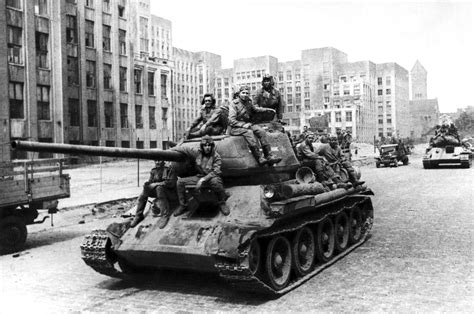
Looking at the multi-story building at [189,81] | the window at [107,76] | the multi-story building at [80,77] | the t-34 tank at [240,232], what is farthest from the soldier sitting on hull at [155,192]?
the multi-story building at [189,81]

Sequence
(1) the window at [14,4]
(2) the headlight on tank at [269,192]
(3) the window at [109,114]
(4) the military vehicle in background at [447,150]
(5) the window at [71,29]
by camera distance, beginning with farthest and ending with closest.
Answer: (3) the window at [109,114], (5) the window at [71,29], (4) the military vehicle in background at [447,150], (1) the window at [14,4], (2) the headlight on tank at [269,192]

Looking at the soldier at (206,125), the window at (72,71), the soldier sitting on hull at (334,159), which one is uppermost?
the window at (72,71)

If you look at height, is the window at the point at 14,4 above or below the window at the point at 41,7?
below

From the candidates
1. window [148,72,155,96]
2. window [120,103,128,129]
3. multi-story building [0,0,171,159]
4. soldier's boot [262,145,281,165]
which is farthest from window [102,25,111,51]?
soldier's boot [262,145,281,165]

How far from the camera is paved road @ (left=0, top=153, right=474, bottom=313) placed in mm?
6957

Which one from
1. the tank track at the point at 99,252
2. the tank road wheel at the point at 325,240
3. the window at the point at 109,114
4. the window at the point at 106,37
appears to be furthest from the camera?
the window at the point at 106,37

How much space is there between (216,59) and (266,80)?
95.1m

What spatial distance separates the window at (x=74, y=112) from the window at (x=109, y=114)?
8.90ft

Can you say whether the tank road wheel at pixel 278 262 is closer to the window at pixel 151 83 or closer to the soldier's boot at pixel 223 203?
the soldier's boot at pixel 223 203

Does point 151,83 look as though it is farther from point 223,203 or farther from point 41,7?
point 223,203

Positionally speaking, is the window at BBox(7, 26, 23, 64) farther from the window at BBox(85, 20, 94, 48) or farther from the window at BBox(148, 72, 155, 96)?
the window at BBox(148, 72, 155, 96)

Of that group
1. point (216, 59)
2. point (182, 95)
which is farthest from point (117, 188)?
point (216, 59)

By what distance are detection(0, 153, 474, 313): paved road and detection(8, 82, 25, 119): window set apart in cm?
1778

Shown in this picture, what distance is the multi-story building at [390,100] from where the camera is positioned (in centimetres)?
10662
